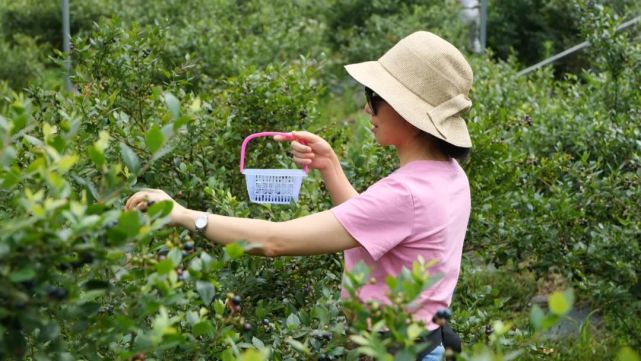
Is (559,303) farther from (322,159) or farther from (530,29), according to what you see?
(530,29)

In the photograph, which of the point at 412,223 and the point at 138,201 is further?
the point at 412,223

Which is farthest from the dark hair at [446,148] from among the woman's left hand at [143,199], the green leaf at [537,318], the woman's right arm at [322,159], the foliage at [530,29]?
the foliage at [530,29]

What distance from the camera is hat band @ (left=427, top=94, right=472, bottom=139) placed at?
2439 mm

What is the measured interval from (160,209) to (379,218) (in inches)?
27.1

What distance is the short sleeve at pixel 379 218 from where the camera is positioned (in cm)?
231

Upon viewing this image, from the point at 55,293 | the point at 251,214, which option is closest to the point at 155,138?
the point at 55,293

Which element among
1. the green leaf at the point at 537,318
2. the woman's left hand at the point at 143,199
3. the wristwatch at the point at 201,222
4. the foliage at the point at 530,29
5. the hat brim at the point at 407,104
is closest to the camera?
the green leaf at the point at 537,318

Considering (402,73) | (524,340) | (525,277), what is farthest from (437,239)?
(525,277)

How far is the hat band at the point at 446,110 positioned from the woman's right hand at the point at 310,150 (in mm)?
387

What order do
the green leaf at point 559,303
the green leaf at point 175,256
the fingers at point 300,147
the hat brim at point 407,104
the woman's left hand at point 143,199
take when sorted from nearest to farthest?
the green leaf at point 559,303, the green leaf at point 175,256, the woman's left hand at point 143,199, the hat brim at point 407,104, the fingers at point 300,147

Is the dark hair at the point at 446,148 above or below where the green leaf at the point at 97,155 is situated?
below

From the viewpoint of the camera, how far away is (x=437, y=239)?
7.82ft

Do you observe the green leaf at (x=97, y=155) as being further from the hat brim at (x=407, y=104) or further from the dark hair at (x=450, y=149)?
the dark hair at (x=450, y=149)

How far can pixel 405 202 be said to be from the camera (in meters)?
2.32
